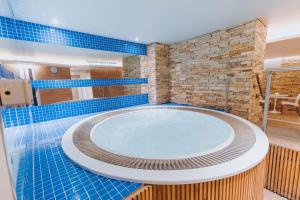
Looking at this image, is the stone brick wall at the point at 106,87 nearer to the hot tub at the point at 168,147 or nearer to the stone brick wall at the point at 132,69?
the stone brick wall at the point at 132,69

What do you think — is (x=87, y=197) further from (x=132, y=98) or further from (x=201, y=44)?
(x=201, y=44)

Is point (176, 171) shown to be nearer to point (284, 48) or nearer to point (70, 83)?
point (70, 83)

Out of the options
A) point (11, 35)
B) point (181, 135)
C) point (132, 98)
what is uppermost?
point (11, 35)

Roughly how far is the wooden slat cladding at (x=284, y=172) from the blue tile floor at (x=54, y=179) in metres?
2.04

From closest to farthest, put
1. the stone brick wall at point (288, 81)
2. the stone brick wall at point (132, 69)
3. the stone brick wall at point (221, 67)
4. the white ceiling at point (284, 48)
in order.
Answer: the stone brick wall at point (221, 67)
the white ceiling at point (284, 48)
the stone brick wall at point (288, 81)
the stone brick wall at point (132, 69)

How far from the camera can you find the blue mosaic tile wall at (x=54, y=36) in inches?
105

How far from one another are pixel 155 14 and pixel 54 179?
2.87m

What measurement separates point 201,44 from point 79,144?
3802 millimetres

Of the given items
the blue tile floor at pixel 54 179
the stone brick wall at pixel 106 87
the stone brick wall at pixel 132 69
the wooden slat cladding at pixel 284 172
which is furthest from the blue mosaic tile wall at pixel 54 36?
the wooden slat cladding at pixel 284 172

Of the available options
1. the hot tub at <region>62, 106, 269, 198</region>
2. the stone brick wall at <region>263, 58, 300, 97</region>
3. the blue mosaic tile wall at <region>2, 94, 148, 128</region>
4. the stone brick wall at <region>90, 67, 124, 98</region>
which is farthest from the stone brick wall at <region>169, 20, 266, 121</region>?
the stone brick wall at <region>90, 67, 124, 98</region>

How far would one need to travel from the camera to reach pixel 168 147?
235cm

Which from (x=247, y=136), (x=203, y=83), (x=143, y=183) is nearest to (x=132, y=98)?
(x=203, y=83)

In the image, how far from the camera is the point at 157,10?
8.46 ft

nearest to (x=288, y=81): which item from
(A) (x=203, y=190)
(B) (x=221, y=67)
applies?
(B) (x=221, y=67)
